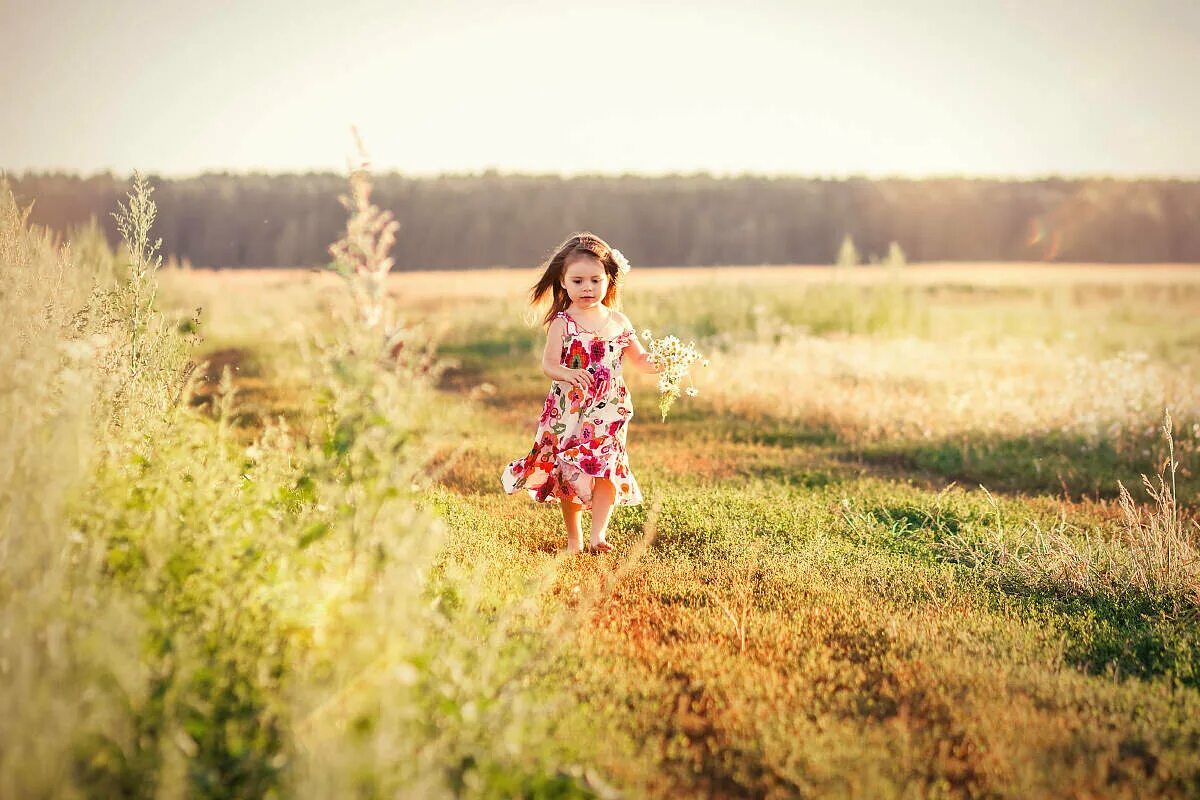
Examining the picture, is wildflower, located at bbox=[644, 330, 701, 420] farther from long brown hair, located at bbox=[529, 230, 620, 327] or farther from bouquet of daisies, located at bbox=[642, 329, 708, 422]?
long brown hair, located at bbox=[529, 230, 620, 327]

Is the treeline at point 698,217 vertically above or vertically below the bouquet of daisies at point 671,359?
above

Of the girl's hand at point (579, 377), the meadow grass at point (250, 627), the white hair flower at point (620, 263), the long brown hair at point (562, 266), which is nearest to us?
the meadow grass at point (250, 627)

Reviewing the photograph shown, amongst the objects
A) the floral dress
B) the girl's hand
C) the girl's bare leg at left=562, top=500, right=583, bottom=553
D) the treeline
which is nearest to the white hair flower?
the floral dress

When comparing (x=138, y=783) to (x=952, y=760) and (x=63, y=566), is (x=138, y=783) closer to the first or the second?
(x=63, y=566)

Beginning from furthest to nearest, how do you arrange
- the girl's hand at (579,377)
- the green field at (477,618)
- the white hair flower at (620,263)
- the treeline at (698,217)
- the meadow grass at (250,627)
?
the treeline at (698,217) < the white hair flower at (620,263) < the girl's hand at (579,377) < the green field at (477,618) < the meadow grass at (250,627)

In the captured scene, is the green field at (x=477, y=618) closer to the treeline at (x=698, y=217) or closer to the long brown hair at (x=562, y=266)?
the long brown hair at (x=562, y=266)

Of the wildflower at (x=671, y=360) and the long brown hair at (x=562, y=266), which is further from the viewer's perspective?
the long brown hair at (x=562, y=266)

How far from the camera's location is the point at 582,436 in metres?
5.84

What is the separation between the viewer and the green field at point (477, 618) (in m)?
2.80

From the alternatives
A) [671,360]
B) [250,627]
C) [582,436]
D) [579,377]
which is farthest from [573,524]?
[250,627]

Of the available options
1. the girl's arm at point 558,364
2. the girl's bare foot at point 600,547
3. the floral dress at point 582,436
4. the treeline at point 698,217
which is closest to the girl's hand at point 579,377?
the girl's arm at point 558,364

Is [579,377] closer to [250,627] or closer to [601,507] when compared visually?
[601,507]

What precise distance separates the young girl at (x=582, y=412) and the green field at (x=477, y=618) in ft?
1.22

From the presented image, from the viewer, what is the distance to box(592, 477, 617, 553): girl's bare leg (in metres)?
5.82
